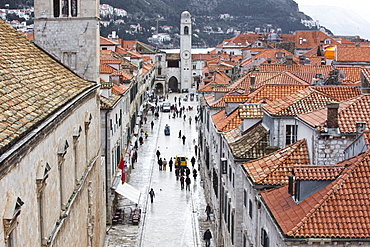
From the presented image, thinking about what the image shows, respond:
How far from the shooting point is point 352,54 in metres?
54.1

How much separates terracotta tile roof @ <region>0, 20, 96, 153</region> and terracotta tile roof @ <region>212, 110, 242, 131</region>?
25.8 ft

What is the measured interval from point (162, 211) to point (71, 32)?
45.2ft

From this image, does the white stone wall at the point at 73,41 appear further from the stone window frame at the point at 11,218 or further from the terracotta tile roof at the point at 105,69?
the stone window frame at the point at 11,218

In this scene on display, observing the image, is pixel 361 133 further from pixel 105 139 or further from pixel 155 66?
pixel 155 66

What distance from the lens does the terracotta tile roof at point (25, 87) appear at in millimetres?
13234

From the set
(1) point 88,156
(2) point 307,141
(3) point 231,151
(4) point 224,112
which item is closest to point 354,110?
(2) point 307,141

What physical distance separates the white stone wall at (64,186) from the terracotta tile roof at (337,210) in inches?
234

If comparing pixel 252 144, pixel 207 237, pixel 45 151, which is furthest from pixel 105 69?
pixel 45 151

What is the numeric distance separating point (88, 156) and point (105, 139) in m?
7.98

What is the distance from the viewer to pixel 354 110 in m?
18.8

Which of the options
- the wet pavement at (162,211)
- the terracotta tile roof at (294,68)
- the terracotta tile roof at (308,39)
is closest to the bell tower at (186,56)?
the terracotta tile roof at (308,39)

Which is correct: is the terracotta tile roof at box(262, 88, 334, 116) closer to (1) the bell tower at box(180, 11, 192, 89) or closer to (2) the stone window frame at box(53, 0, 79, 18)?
(2) the stone window frame at box(53, 0, 79, 18)

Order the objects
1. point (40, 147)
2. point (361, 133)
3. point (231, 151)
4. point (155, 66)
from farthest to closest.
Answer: point (155, 66)
point (231, 151)
point (361, 133)
point (40, 147)

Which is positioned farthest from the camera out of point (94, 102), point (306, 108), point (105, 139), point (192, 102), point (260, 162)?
point (192, 102)
